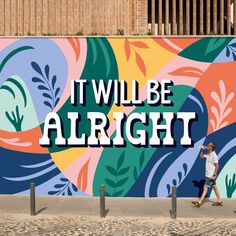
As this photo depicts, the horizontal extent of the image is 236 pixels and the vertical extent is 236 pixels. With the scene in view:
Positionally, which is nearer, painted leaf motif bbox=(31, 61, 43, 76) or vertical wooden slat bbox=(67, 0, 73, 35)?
painted leaf motif bbox=(31, 61, 43, 76)

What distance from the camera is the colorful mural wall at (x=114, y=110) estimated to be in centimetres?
1412

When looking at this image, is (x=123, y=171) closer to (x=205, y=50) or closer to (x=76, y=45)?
(x=76, y=45)

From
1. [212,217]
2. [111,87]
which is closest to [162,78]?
[111,87]

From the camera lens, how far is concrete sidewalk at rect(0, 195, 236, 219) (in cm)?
1170

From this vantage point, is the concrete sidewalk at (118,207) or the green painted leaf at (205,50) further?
the green painted leaf at (205,50)

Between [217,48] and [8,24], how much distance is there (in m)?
7.84

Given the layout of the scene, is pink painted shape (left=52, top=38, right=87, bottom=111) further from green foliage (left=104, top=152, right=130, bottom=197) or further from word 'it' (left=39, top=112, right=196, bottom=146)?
green foliage (left=104, top=152, right=130, bottom=197)

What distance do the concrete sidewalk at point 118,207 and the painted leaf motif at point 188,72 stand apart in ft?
11.9

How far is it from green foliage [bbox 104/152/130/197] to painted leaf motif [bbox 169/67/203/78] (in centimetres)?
312

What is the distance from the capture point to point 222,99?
14.2m

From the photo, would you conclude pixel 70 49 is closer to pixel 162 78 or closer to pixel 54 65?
pixel 54 65

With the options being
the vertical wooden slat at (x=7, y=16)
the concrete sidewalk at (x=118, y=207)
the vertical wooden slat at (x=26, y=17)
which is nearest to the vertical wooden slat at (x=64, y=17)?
the vertical wooden slat at (x=26, y=17)

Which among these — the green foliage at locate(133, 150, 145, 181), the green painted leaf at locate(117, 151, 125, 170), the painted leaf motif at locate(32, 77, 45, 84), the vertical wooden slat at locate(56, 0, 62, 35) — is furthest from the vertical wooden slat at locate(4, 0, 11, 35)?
the green foliage at locate(133, 150, 145, 181)

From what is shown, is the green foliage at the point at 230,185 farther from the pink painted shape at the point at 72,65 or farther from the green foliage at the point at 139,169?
the pink painted shape at the point at 72,65
